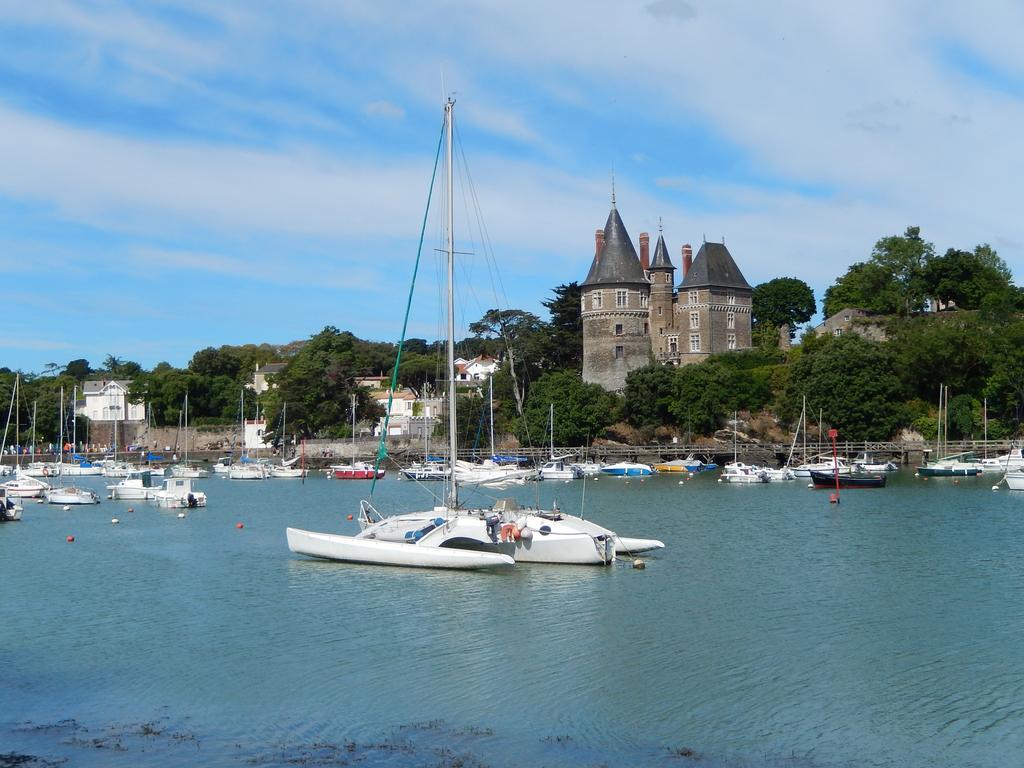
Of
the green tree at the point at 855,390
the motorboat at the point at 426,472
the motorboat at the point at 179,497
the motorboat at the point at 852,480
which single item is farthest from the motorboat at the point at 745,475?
the motorboat at the point at 179,497

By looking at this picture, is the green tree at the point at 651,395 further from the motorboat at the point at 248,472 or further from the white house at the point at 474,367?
the white house at the point at 474,367

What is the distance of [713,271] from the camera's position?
98.9 meters

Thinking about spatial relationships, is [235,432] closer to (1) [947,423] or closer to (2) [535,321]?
(2) [535,321]

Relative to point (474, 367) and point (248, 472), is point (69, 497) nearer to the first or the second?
point (248, 472)

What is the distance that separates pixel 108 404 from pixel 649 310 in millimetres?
77368

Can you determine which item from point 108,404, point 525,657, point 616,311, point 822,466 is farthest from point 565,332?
point 525,657

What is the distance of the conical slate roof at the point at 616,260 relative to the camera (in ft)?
321

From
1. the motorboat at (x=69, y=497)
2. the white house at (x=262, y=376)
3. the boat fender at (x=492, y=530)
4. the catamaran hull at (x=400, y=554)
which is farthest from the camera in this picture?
the white house at (x=262, y=376)

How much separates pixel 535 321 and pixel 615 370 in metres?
16.2

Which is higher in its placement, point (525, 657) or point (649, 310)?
point (649, 310)

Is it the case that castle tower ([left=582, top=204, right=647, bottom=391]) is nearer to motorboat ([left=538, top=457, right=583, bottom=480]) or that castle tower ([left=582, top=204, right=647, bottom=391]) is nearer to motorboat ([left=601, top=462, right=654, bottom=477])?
motorboat ([left=601, top=462, right=654, bottom=477])

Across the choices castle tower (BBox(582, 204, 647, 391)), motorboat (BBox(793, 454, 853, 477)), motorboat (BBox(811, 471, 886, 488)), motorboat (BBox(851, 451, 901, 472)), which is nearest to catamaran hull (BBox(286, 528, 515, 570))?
motorboat (BBox(811, 471, 886, 488))

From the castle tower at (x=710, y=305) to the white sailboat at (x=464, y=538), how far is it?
2676 inches

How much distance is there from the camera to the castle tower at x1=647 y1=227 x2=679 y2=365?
331 ft
